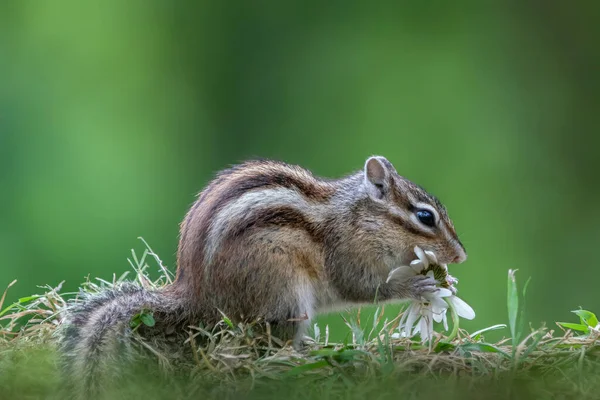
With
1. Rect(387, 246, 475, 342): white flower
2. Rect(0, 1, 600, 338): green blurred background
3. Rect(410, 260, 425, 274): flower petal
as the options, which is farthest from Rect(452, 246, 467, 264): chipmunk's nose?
Rect(0, 1, 600, 338): green blurred background

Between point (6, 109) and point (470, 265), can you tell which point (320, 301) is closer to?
point (470, 265)

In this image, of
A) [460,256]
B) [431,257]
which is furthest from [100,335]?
[460,256]

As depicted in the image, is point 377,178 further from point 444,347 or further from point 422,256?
point 444,347

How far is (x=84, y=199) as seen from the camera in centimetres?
1006

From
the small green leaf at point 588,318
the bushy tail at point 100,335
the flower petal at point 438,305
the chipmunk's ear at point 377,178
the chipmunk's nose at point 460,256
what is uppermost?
the chipmunk's ear at point 377,178

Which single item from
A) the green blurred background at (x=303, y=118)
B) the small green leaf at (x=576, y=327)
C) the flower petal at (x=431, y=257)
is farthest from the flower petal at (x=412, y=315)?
the green blurred background at (x=303, y=118)

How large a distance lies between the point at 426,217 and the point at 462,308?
0.69m

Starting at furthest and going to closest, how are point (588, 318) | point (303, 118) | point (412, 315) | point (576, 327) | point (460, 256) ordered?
point (303, 118), point (460, 256), point (412, 315), point (588, 318), point (576, 327)

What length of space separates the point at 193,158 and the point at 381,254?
7.35 metres

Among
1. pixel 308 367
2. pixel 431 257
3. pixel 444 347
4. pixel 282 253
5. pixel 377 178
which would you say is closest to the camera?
pixel 308 367

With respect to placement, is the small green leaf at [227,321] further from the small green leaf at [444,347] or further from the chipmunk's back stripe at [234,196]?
the small green leaf at [444,347]

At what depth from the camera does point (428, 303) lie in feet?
14.5

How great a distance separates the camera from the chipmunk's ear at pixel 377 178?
492 cm

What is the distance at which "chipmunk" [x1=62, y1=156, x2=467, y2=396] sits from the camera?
13.5 feet
